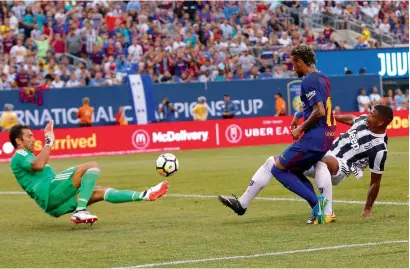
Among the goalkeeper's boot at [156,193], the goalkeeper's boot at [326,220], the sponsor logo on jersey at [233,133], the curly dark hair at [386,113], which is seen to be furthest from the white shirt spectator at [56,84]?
the goalkeeper's boot at [326,220]

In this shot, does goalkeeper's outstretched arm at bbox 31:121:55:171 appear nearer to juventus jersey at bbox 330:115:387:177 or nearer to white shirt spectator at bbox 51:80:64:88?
juventus jersey at bbox 330:115:387:177

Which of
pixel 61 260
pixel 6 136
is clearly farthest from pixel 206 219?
pixel 6 136

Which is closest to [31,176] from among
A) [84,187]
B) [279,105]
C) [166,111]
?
[84,187]

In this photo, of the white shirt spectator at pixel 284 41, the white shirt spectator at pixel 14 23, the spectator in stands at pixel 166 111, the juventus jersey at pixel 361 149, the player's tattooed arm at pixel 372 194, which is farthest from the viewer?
the white shirt spectator at pixel 284 41

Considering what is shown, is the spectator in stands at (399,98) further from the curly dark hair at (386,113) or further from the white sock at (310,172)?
the white sock at (310,172)

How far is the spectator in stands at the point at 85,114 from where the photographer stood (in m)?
31.4

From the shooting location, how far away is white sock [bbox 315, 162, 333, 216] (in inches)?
472

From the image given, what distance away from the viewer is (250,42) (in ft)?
122

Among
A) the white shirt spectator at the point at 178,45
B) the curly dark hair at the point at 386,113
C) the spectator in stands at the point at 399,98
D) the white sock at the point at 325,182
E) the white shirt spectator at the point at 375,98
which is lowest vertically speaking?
the spectator in stands at the point at 399,98

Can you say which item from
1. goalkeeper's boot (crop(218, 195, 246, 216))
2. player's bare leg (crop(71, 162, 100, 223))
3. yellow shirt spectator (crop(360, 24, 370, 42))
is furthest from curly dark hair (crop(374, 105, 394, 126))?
yellow shirt spectator (crop(360, 24, 370, 42))

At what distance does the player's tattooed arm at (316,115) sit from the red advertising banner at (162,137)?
17.8 meters

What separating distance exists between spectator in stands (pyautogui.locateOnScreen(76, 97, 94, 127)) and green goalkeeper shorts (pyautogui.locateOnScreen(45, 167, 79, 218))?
62.7ft

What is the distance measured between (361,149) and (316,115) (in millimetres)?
1425

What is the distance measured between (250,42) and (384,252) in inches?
1111
